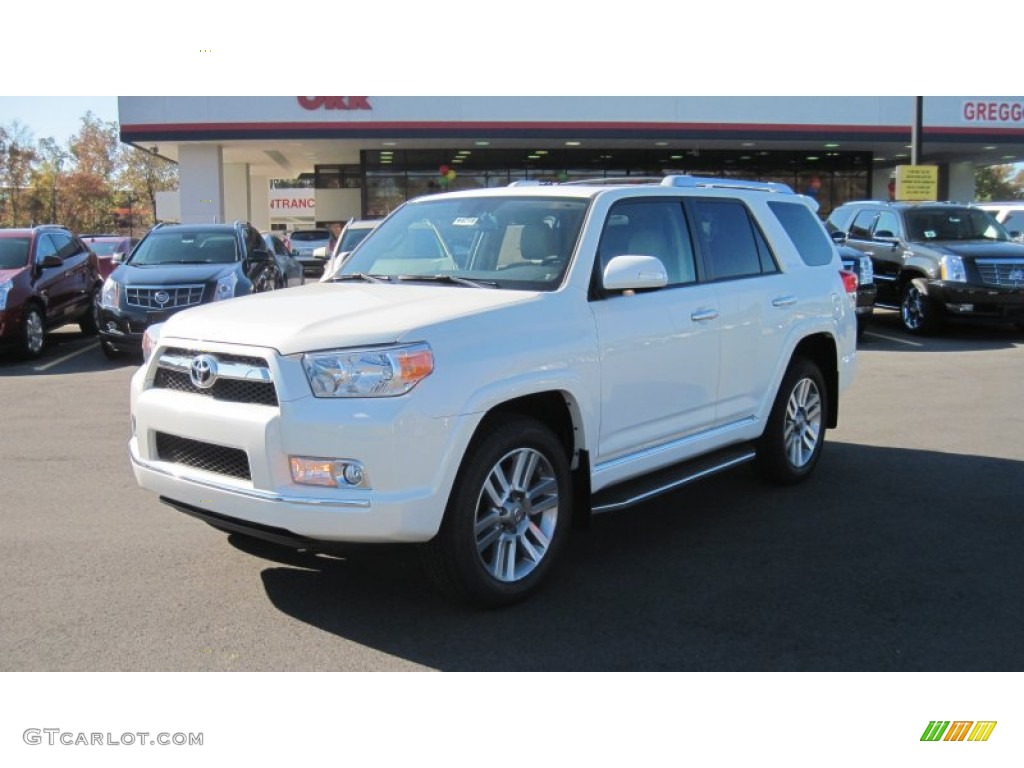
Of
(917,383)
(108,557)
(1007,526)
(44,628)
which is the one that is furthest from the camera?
(917,383)

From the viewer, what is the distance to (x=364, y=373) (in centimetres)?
401

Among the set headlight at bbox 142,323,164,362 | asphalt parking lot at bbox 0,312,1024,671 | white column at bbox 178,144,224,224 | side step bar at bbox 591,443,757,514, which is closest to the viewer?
asphalt parking lot at bbox 0,312,1024,671

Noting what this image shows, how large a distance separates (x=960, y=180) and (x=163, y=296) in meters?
34.9

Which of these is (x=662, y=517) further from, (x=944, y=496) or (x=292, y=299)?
(x=292, y=299)

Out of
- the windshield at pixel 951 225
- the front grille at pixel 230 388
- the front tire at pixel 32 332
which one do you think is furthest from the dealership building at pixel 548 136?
the front grille at pixel 230 388

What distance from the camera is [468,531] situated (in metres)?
4.20

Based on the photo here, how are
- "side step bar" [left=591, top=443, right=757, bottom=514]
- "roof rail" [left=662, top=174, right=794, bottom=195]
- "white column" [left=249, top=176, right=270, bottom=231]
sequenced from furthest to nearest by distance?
"white column" [left=249, top=176, right=270, bottom=231] < "roof rail" [left=662, top=174, right=794, bottom=195] < "side step bar" [left=591, top=443, right=757, bottom=514]

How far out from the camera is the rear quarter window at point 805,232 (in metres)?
6.77

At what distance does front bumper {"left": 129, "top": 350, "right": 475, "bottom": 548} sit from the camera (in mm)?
3934

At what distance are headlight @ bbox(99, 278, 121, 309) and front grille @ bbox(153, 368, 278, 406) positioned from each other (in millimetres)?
8814

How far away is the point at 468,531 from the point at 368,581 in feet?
3.12

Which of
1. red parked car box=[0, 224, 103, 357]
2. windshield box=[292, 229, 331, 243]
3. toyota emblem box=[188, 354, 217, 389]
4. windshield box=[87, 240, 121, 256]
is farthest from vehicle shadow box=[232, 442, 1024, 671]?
windshield box=[292, 229, 331, 243]

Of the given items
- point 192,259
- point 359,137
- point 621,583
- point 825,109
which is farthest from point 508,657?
point 825,109

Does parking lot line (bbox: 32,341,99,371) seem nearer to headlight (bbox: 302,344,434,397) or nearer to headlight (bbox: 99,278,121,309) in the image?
headlight (bbox: 99,278,121,309)
